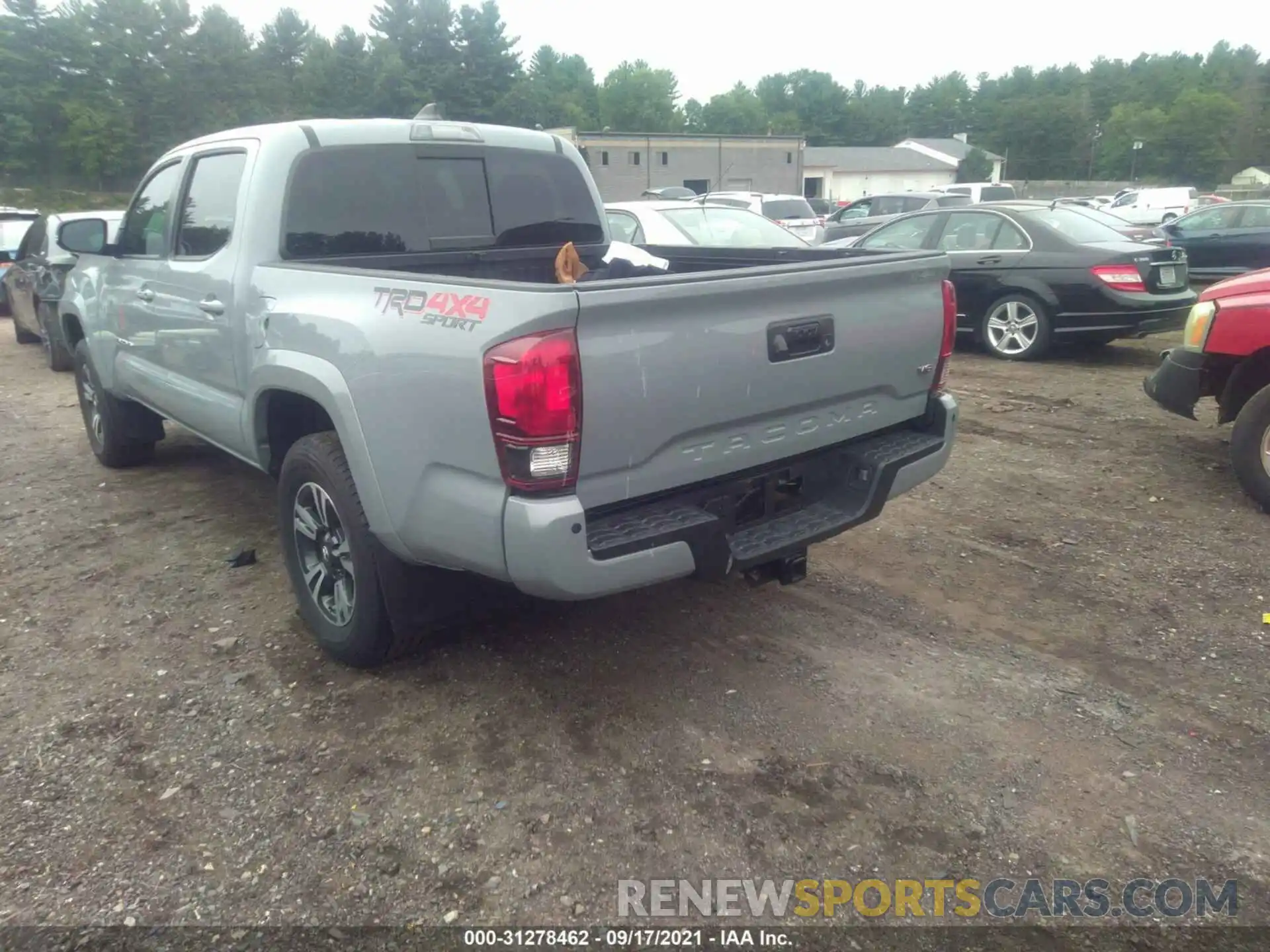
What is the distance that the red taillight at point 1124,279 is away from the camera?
28.9 feet

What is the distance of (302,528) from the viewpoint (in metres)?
3.76

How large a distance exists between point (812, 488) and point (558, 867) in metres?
1.63

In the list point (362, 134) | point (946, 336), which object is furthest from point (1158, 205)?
point (362, 134)

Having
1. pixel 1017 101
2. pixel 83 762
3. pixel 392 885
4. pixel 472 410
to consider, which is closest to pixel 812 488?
pixel 472 410

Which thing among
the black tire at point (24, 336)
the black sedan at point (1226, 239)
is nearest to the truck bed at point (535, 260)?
the black tire at point (24, 336)

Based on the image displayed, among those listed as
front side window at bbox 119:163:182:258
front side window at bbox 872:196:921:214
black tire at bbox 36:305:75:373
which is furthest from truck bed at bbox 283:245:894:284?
front side window at bbox 872:196:921:214

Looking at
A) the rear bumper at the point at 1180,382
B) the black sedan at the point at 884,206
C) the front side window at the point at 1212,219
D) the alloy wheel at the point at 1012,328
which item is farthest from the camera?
the black sedan at the point at 884,206

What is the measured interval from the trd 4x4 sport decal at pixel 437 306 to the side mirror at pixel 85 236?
288 centimetres

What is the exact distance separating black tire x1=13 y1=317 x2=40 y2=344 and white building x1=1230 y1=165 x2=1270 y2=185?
270ft

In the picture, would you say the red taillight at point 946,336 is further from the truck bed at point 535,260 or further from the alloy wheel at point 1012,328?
the alloy wheel at point 1012,328

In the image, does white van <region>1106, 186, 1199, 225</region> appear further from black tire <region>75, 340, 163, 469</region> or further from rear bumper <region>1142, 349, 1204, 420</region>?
black tire <region>75, 340, 163, 469</region>

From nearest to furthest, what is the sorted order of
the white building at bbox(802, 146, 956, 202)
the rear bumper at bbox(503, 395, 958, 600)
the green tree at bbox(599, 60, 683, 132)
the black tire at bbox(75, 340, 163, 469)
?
the rear bumper at bbox(503, 395, 958, 600) → the black tire at bbox(75, 340, 163, 469) → the white building at bbox(802, 146, 956, 202) → the green tree at bbox(599, 60, 683, 132)

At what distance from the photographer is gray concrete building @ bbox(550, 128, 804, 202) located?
5931 cm

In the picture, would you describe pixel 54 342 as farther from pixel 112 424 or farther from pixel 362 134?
pixel 362 134
